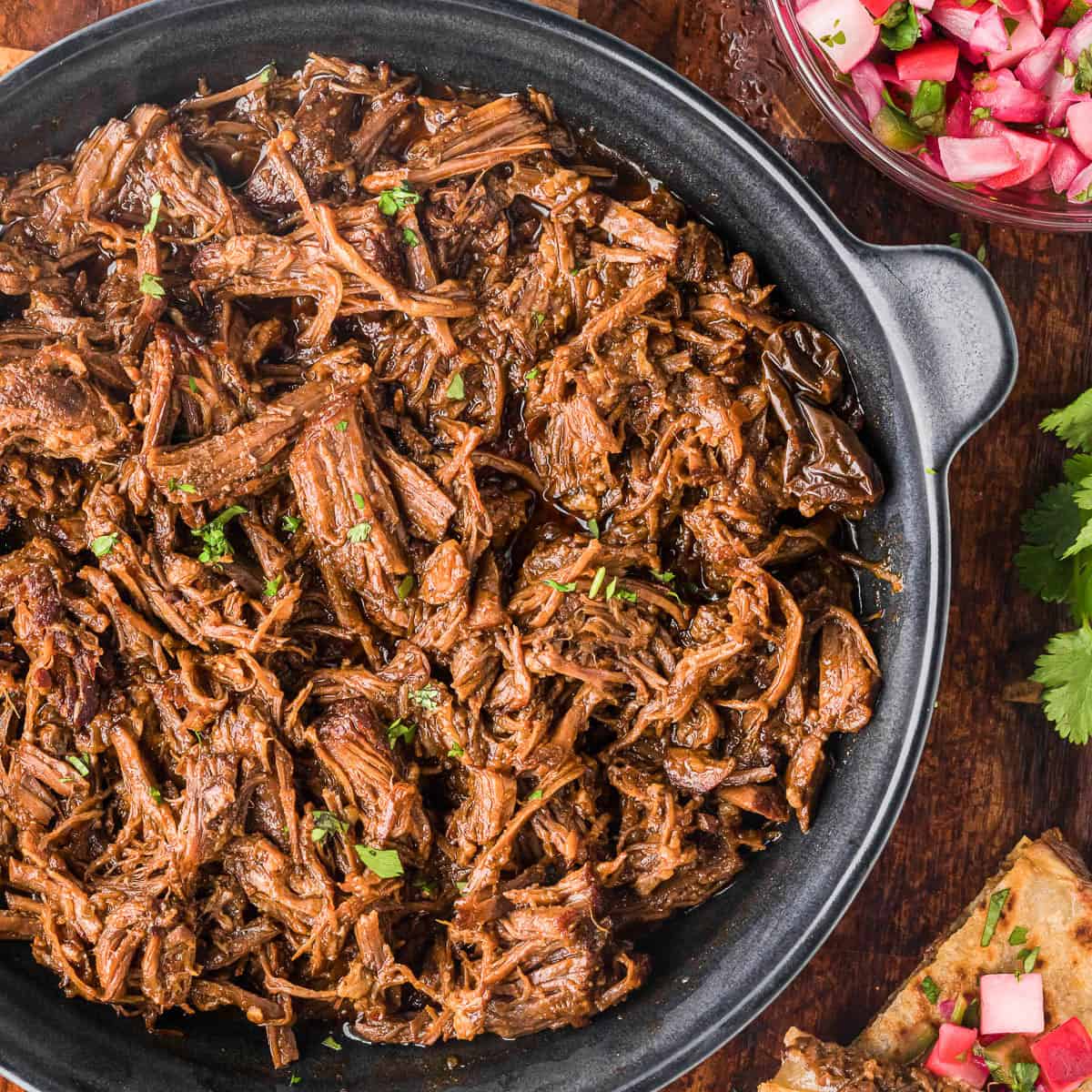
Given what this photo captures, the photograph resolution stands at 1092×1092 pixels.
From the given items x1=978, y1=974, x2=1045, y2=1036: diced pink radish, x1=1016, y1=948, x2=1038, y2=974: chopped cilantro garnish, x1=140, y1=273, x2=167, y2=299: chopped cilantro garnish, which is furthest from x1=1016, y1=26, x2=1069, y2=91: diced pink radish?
x1=978, y1=974, x2=1045, y2=1036: diced pink radish

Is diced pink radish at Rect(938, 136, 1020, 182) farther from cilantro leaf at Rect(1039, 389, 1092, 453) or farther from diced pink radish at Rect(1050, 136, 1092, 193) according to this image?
cilantro leaf at Rect(1039, 389, 1092, 453)

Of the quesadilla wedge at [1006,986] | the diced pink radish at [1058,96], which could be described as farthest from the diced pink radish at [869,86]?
the quesadilla wedge at [1006,986]

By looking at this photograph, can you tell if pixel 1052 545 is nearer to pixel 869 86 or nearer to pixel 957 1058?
pixel 869 86

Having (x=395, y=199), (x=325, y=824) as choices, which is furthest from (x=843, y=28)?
(x=325, y=824)

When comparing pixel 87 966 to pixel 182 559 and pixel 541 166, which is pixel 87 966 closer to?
pixel 182 559

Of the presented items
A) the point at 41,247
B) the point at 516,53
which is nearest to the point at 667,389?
the point at 516,53

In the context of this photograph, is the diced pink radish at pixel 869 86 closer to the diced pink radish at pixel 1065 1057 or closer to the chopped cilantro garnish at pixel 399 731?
the chopped cilantro garnish at pixel 399 731
